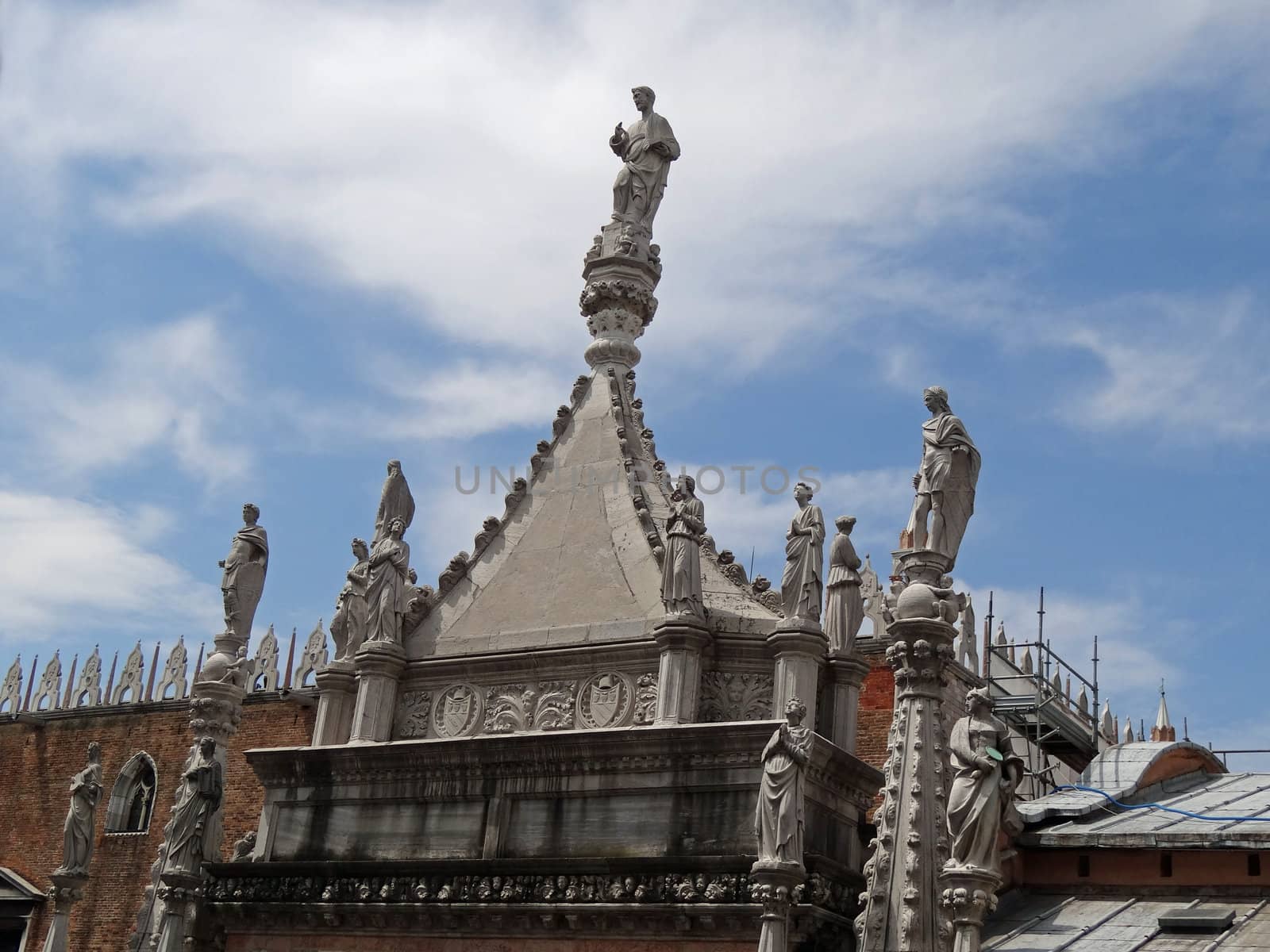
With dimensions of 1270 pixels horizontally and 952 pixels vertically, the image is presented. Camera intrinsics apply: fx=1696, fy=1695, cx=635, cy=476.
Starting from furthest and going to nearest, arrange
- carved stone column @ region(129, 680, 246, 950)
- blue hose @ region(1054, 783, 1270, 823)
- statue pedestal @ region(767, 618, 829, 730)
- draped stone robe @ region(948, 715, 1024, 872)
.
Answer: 1. carved stone column @ region(129, 680, 246, 950)
2. statue pedestal @ region(767, 618, 829, 730)
3. blue hose @ region(1054, 783, 1270, 823)
4. draped stone robe @ region(948, 715, 1024, 872)

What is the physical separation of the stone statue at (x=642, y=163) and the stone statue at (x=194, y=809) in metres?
8.49

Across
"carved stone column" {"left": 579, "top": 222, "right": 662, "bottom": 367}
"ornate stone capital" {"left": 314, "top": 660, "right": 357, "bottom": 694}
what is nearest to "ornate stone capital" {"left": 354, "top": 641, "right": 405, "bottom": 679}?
"ornate stone capital" {"left": 314, "top": 660, "right": 357, "bottom": 694}

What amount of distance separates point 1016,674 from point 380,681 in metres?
13.0

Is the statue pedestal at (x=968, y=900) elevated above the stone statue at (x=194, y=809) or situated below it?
below

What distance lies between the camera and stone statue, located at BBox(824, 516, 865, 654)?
18.2 metres

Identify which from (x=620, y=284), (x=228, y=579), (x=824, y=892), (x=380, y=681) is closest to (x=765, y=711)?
(x=824, y=892)

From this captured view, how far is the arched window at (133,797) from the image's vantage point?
31.7 metres

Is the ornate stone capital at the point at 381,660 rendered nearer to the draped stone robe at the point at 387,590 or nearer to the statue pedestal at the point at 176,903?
the draped stone robe at the point at 387,590

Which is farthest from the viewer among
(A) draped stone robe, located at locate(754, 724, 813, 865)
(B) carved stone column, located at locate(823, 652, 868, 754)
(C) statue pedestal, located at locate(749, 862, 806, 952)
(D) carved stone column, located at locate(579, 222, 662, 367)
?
(D) carved stone column, located at locate(579, 222, 662, 367)

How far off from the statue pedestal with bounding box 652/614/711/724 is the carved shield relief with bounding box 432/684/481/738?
2540mm

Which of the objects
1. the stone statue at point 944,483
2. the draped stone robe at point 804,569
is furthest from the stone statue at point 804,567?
the stone statue at point 944,483

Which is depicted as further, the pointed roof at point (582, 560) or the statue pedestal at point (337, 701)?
the statue pedestal at point (337, 701)

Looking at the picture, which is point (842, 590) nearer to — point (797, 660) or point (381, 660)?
point (797, 660)

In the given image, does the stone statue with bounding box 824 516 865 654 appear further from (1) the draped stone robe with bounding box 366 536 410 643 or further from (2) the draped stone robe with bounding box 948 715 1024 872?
(1) the draped stone robe with bounding box 366 536 410 643
